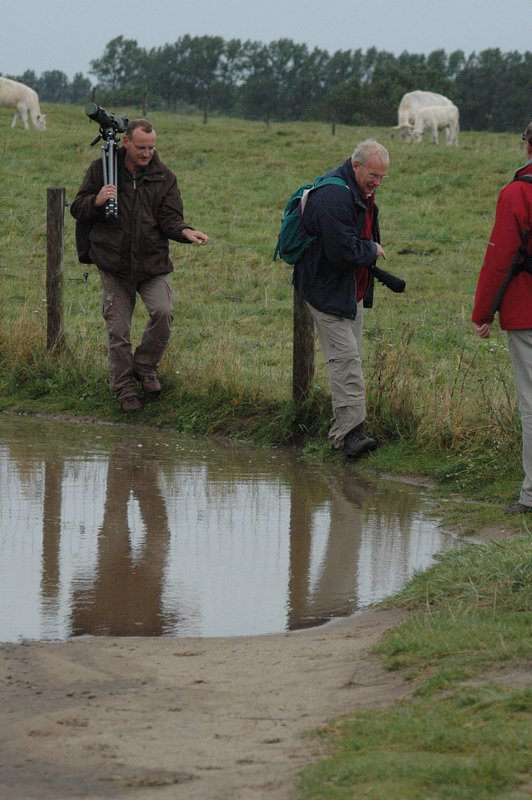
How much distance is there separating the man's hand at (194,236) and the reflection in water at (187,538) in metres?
1.56

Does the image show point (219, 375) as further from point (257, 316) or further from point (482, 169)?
point (482, 169)

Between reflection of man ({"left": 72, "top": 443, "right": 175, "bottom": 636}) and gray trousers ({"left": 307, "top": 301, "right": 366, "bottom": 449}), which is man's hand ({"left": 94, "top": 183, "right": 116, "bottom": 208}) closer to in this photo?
gray trousers ({"left": 307, "top": 301, "right": 366, "bottom": 449})

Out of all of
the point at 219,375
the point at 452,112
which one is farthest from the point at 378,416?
the point at 452,112

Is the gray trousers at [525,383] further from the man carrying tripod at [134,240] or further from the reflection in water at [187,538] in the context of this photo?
the man carrying tripod at [134,240]

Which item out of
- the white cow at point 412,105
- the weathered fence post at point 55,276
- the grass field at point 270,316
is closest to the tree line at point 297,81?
the white cow at point 412,105

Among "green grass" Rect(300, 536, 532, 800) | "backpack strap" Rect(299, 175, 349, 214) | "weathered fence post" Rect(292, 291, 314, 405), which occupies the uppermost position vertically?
"backpack strap" Rect(299, 175, 349, 214)

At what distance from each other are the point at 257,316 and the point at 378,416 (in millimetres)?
5571

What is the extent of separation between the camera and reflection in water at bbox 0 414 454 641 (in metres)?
5.81

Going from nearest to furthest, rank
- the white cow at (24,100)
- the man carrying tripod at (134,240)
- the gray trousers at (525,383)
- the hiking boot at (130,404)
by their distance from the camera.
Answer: the gray trousers at (525,383)
the man carrying tripod at (134,240)
the hiking boot at (130,404)
the white cow at (24,100)

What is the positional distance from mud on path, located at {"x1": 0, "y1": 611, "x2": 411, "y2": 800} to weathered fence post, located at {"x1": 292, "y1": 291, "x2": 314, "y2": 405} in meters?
4.33

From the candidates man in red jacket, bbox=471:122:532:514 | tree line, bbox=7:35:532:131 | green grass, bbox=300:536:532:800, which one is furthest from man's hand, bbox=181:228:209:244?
tree line, bbox=7:35:532:131

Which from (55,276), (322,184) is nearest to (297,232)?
(322,184)

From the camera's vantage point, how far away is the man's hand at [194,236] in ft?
32.3

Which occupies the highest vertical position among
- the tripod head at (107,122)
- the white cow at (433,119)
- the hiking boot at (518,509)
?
the white cow at (433,119)
